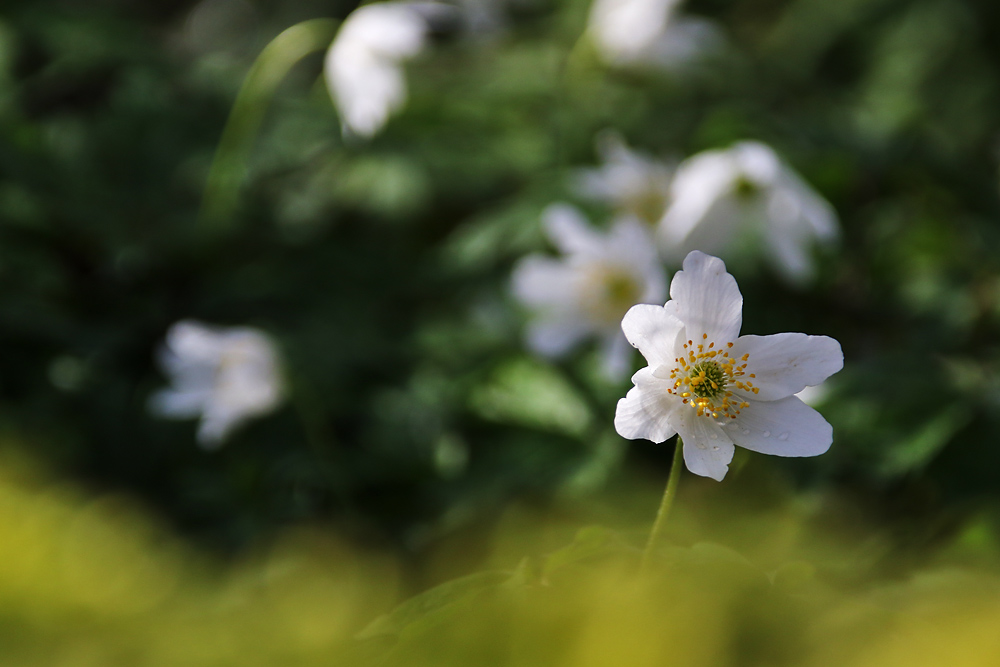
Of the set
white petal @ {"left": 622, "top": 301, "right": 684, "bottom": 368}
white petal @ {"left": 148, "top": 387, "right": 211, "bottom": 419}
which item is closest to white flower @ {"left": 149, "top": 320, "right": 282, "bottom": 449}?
white petal @ {"left": 148, "top": 387, "right": 211, "bottom": 419}

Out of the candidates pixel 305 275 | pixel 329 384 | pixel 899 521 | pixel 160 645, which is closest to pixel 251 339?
pixel 329 384

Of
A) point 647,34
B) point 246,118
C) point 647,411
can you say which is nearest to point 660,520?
point 647,411

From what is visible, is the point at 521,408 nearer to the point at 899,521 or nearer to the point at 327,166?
the point at 899,521

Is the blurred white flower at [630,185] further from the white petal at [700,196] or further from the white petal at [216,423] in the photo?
the white petal at [216,423]

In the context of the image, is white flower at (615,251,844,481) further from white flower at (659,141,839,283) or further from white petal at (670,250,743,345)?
white flower at (659,141,839,283)

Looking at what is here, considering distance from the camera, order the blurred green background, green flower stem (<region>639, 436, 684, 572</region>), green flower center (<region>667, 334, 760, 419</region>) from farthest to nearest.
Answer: the blurred green background
green flower center (<region>667, 334, 760, 419</region>)
green flower stem (<region>639, 436, 684, 572</region>)

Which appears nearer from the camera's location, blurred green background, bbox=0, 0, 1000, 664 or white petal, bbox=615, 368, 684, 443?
white petal, bbox=615, 368, 684, 443
